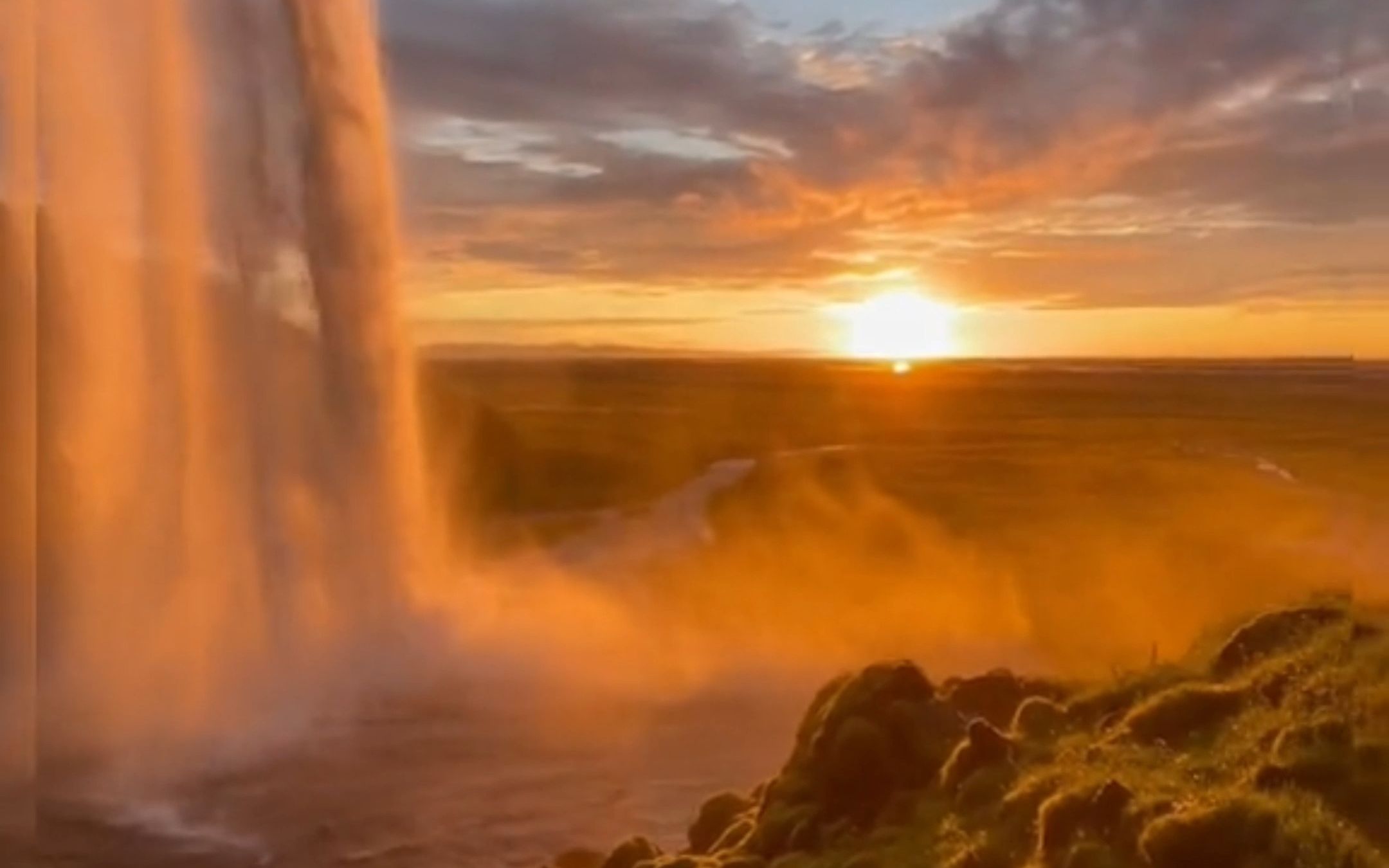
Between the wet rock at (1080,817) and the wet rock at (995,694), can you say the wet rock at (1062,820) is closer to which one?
the wet rock at (1080,817)

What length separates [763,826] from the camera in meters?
14.7

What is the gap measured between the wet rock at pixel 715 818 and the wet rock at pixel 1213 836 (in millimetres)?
8638

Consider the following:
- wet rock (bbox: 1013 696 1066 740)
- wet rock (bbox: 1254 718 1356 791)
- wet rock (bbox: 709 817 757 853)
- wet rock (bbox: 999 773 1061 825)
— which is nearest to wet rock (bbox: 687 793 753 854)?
wet rock (bbox: 709 817 757 853)

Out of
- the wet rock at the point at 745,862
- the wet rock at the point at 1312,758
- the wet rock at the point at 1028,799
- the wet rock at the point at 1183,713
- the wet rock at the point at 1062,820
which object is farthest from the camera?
the wet rock at the point at 745,862

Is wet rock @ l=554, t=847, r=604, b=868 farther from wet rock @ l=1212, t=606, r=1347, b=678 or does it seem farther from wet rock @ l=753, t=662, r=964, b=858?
wet rock @ l=1212, t=606, r=1347, b=678

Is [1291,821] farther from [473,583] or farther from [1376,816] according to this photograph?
[473,583]

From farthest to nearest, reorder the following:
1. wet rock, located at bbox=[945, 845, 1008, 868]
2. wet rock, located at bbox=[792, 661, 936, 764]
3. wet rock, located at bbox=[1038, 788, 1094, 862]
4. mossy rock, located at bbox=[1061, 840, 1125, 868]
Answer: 1. wet rock, located at bbox=[792, 661, 936, 764]
2. wet rock, located at bbox=[945, 845, 1008, 868]
3. wet rock, located at bbox=[1038, 788, 1094, 862]
4. mossy rock, located at bbox=[1061, 840, 1125, 868]

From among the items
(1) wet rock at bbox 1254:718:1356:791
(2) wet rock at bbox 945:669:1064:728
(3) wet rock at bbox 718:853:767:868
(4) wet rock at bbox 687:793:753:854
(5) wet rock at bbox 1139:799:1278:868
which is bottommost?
(4) wet rock at bbox 687:793:753:854

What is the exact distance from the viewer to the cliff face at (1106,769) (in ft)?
32.2

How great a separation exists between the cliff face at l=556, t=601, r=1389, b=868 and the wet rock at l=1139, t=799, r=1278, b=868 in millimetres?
11

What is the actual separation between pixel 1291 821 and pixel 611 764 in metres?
18.9

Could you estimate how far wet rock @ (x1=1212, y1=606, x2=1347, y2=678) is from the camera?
1436 centimetres

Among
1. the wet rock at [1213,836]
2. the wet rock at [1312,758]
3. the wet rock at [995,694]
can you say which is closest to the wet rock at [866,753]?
the wet rock at [995,694]

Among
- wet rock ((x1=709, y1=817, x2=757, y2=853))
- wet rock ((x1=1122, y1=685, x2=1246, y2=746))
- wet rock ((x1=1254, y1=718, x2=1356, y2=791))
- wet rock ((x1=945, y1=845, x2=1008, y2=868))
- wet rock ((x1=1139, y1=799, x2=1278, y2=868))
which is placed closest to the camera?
wet rock ((x1=1139, y1=799, x2=1278, y2=868))
